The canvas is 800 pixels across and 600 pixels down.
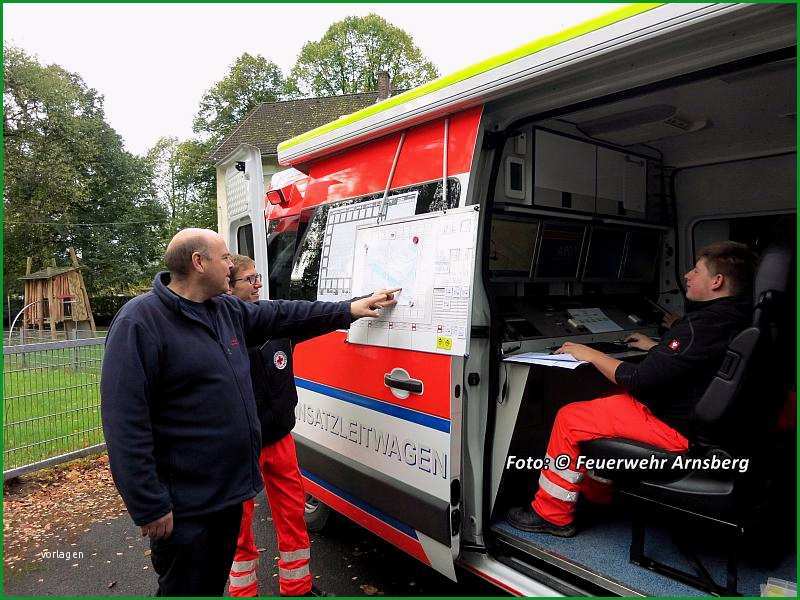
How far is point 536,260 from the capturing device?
3.53 meters

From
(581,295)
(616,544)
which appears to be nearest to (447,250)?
(616,544)

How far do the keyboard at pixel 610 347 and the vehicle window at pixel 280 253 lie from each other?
195 centimetres

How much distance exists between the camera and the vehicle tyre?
3744 mm

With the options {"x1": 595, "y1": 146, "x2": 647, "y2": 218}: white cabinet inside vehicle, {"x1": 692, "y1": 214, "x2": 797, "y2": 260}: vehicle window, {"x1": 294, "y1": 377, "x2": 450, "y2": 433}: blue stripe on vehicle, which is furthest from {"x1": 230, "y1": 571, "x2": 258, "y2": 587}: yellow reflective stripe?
{"x1": 692, "y1": 214, "x2": 797, "y2": 260}: vehicle window

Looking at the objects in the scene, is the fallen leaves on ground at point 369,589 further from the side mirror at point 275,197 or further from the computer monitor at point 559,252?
the side mirror at point 275,197

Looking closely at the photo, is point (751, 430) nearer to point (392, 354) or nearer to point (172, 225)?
point (392, 354)

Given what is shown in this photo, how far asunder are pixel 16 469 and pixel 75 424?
0.59m

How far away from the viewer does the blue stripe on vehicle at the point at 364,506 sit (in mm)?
2709

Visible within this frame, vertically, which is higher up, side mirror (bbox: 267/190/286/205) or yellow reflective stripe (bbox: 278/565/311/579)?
side mirror (bbox: 267/190/286/205)

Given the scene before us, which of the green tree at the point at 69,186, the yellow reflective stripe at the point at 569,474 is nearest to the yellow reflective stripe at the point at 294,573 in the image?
the yellow reflective stripe at the point at 569,474

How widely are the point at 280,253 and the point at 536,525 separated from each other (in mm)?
2331

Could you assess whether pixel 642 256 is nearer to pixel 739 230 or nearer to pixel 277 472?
pixel 739 230

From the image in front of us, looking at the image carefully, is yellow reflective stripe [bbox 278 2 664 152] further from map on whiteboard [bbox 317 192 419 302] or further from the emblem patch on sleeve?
the emblem patch on sleeve

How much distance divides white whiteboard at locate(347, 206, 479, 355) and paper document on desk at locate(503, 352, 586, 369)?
523 millimetres
